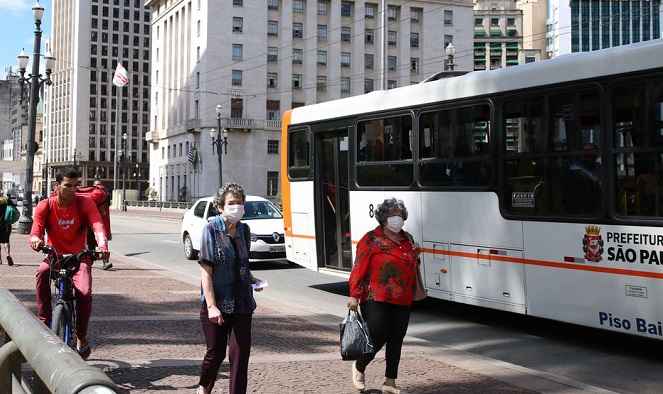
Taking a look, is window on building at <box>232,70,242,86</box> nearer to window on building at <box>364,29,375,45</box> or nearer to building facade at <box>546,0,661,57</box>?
window on building at <box>364,29,375,45</box>

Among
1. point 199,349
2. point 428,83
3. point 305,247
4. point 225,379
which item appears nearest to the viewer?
point 225,379

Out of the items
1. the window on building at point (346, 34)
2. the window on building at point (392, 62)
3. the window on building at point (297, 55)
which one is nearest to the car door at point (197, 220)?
the window on building at point (297, 55)

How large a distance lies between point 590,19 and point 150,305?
153771 millimetres

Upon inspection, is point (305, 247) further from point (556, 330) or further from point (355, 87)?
point (355, 87)

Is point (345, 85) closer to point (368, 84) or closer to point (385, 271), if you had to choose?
point (368, 84)

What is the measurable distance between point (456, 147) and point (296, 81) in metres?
72.0

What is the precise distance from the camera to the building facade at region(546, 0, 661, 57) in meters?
149

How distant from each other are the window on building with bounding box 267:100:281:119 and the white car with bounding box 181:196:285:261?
60886 millimetres

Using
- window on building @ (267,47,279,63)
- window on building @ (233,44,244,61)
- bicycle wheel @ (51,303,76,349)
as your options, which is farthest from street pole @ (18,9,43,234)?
window on building @ (267,47,279,63)

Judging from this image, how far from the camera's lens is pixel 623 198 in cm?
812

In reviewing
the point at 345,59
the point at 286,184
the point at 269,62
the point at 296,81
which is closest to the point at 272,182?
the point at 296,81

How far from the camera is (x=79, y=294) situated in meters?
6.74

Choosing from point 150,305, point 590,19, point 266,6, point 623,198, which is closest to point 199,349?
point 150,305

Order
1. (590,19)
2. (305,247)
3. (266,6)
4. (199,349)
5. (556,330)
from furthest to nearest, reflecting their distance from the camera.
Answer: (590,19) < (266,6) < (305,247) < (556,330) < (199,349)
